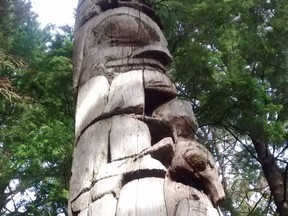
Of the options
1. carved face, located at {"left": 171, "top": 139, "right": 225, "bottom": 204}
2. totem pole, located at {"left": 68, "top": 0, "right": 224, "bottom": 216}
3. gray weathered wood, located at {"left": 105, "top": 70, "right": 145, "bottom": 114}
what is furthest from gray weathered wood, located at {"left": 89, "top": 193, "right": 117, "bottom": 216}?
gray weathered wood, located at {"left": 105, "top": 70, "right": 145, "bottom": 114}

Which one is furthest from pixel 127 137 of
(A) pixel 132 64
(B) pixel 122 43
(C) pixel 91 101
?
(B) pixel 122 43

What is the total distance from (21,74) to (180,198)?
4.97 m

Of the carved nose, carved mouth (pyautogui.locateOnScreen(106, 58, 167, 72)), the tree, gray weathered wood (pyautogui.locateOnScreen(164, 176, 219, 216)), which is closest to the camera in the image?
gray weathered wood (pyautogui.locateOnScreen(164, 176, 219, 216))

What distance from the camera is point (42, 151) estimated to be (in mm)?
7441

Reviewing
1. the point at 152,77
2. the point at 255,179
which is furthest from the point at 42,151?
the point at 255,179

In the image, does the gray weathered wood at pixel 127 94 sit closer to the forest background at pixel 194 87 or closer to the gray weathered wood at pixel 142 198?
the gray weathered wood at pixel 142 198

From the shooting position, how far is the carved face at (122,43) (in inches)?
172

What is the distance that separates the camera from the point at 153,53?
4.47 m

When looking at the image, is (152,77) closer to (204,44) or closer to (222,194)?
(222,194)

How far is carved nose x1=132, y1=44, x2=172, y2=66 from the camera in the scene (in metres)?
4.44

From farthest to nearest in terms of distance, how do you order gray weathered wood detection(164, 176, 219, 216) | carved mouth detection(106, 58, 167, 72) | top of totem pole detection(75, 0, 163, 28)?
top of totem pole detection(75, 0, 163, 28), carved mouth detection(106, 58, 167, 72), gray weathered wood detection(164, 176, 219, 216)

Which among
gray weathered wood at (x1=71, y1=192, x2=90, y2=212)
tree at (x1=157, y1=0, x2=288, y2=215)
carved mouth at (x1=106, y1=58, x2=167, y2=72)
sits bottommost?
gray weathered wood at (x1=71, y1=192, x2=90, y2=212)

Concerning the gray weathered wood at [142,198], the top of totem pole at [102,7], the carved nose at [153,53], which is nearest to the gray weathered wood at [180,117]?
the carved nose at [153,53]

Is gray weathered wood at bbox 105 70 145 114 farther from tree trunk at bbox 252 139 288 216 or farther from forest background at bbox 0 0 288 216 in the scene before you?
tree trunk at bbox 252 139 288 216
